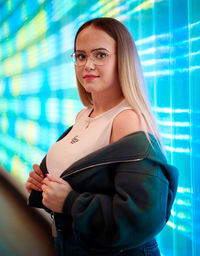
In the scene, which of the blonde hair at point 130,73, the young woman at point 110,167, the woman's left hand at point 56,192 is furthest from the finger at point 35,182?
the blonde hair at point 130,73

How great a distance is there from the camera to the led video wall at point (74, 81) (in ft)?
4.31

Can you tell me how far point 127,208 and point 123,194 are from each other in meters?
0.05

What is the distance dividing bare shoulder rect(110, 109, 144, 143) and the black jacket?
0.14ft

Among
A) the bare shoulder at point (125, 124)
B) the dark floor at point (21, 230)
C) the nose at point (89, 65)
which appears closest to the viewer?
the bare shoulder at point (125, 124)

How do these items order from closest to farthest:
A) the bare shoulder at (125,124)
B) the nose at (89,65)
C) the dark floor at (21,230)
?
the bare shoulder at (125,124)
the nose at (89,65)
the dark floor at (21,230)

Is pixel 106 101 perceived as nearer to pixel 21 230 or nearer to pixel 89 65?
pixel 89 65

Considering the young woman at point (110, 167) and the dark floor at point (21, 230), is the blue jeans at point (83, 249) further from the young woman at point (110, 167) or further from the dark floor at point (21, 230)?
the dark floor at point (21, 230)

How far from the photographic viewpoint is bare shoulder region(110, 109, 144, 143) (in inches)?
38.4

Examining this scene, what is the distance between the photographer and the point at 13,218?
3072 millimetres

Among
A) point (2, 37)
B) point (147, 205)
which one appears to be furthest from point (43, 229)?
point (2, 37)

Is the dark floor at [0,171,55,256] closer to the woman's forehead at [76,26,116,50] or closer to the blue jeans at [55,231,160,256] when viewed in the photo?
the blue jeans at [55,231,160,256]

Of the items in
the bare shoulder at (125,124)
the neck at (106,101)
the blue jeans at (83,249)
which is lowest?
the blue jeans at (83,249)

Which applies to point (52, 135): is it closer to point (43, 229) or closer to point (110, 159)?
point (43, 229)

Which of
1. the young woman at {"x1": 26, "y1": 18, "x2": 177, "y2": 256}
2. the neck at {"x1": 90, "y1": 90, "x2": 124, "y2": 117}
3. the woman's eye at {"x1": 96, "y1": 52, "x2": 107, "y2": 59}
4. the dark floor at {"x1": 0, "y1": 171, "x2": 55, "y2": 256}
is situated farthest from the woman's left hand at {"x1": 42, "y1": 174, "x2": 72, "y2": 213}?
the dark floor at {"x1": 0, "y1": 171, "x2": 55, "y2": 256}
